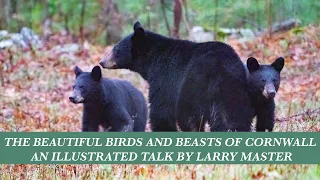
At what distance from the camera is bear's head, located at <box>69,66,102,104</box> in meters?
7.99

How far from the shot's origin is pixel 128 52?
6.91 meters

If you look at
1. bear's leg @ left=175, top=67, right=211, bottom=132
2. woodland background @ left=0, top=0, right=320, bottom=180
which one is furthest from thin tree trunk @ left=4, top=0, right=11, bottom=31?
bear's leg @ left=175, top=67, right=211, bottom=132

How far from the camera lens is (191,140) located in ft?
18.9

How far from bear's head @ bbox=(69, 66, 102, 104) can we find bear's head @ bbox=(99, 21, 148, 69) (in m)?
1.06

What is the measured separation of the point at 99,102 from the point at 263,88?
3.12 metres

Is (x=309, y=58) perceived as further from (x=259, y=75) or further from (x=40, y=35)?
(x=40, y=35)

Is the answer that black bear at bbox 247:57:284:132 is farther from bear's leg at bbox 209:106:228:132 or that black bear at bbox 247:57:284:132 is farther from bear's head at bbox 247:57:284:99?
bear's leg at bbox 209:106:228:132

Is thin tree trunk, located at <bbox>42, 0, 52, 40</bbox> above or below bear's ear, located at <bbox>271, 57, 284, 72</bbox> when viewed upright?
below

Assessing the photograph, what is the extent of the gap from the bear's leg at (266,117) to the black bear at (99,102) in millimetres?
2595

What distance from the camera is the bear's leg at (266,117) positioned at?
581 centimetres

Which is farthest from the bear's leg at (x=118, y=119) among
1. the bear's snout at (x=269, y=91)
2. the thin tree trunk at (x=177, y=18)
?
the thin tree trunk at (x=177, y=18)

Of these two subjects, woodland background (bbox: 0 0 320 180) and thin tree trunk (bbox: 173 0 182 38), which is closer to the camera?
woodland background (bbox: 0 0 320 180)

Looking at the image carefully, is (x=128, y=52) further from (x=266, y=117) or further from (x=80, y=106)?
(x=80, y=106)

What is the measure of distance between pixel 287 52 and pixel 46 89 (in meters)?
4.80
